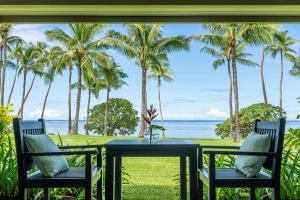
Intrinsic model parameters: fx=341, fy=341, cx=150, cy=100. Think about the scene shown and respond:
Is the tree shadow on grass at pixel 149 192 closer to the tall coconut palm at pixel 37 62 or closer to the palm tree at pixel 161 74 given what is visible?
the palm tree at pixel 161 74

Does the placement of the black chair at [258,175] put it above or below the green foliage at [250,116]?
below

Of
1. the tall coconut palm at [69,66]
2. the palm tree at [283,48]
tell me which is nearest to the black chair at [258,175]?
the palm tree at [283,48]

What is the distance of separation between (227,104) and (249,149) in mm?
1234

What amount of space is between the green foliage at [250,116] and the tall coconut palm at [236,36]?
74 millimetres

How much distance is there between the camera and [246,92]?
3.99 m

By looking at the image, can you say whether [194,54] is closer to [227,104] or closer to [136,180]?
[227,104]

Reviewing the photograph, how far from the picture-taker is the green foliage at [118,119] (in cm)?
417

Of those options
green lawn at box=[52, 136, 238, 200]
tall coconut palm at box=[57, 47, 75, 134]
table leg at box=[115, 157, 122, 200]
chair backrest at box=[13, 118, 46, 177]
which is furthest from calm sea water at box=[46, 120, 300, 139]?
chair backrest at box=[13, 118, 46, 177]

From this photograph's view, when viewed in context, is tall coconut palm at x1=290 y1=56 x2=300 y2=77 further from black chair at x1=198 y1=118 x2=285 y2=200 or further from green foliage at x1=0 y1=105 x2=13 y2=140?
green foliage at x1=0 y1=105 x2=13 y2=140

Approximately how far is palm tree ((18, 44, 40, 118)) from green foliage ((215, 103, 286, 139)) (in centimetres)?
229

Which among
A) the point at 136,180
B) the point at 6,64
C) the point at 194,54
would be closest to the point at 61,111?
the point at 6,64

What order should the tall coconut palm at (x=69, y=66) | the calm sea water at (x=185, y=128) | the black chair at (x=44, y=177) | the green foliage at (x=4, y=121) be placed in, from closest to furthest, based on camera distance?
the black chair at (x=44, y=177) → the green foliage at (x=4, y=121) → the calm sea water at (x=185, y=128) → the tall coconut palm at (x=69, y=66)

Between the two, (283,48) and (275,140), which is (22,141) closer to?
(275,140)

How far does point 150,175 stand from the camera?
12.8 feet
